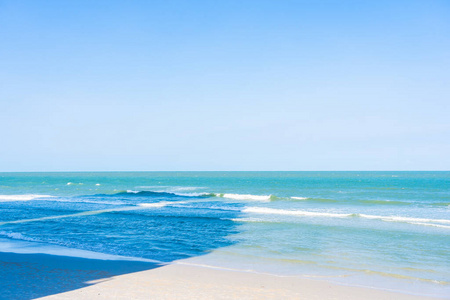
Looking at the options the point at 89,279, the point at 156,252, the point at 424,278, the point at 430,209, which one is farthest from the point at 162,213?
the point at 430,209

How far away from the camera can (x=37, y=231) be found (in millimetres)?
15781

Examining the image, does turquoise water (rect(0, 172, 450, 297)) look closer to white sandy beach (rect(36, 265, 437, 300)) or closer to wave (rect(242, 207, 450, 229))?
wave (rect(242, 207, 450, 229))

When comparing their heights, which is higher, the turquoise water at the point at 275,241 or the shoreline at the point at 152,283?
the shoreline at the point at 152,283

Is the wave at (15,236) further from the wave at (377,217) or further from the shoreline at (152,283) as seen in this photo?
the wave at (377,217)

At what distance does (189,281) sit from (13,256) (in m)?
6.09

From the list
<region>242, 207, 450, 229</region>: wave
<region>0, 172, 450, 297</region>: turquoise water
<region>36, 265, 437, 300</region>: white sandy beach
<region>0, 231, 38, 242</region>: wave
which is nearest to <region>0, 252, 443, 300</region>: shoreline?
<region>36, 265, 437, 300</region>: white sandy beach

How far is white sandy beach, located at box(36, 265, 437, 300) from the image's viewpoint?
726 cm

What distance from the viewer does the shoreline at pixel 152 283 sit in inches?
287

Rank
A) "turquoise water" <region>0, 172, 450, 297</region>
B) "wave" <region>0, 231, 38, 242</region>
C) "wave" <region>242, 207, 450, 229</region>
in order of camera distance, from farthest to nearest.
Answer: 1. "wave" <region>242, 207, 450, 229</region>
2. "wave" <region>0, 231, 38, 242</region>
3. "turquoise water" <region>0, 172, 450, 297</region>

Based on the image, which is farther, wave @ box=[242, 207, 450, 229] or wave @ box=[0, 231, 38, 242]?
wave @ box=[242, 207, 450, 229]

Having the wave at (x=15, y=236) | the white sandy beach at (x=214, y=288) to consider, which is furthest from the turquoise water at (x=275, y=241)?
the white sandy beach at (x=214, y=288)

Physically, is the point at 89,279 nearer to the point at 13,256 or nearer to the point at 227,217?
the point at 13,256

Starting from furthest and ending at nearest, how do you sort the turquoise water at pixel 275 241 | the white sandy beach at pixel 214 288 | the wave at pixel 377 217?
the wave at pixel 377 217
the turquoise water at pixel 275 241
the white sandy beach at pixel 214 288

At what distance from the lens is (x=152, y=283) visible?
8.08 m
